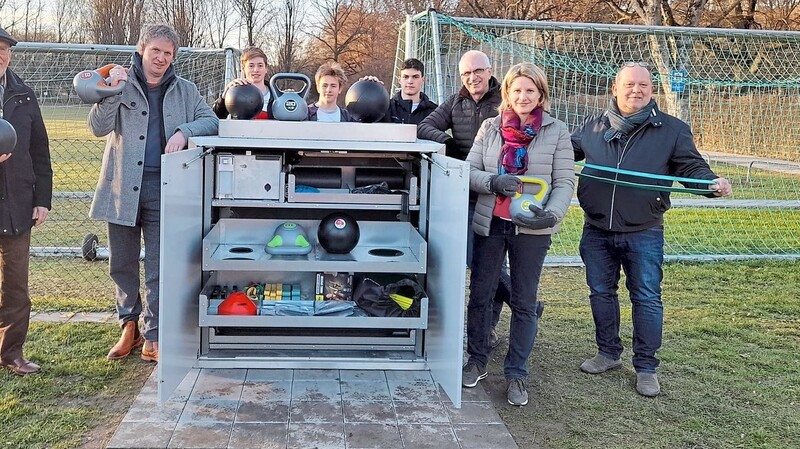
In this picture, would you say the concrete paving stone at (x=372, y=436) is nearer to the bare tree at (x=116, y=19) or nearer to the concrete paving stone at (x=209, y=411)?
the concrete paving stone at (x=209, y=411)

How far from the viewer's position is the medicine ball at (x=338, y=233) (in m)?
4.53

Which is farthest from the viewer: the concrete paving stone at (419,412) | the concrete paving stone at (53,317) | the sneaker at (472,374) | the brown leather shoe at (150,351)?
the concrete paving stone at (53,317)

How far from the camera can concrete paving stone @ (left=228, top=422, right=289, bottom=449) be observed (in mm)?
3526

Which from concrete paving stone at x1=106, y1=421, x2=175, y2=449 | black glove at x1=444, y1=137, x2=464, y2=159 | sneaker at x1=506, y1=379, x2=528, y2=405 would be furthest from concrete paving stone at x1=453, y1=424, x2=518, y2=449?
black glove at x1=444, y1=137, x2=464, y2=159

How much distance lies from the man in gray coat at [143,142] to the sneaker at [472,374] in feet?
6.60

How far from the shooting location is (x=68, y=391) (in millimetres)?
4246

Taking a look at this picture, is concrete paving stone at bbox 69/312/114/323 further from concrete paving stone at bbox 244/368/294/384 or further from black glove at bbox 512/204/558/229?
black glove at bbox 512/204/558/229

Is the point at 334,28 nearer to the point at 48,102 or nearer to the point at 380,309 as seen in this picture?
the point at 48,102

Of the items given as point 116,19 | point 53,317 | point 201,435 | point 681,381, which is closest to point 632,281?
point 681,381

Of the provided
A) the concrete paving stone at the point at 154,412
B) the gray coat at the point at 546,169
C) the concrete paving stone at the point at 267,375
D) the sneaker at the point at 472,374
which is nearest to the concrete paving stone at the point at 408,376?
the sneaker at the point at 472,374

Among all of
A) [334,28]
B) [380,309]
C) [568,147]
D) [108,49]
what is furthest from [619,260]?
[334,28]

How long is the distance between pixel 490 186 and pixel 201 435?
2.03m

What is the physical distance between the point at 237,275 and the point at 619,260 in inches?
101

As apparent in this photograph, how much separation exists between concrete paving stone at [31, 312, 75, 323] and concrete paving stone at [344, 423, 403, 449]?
297 centimetres
